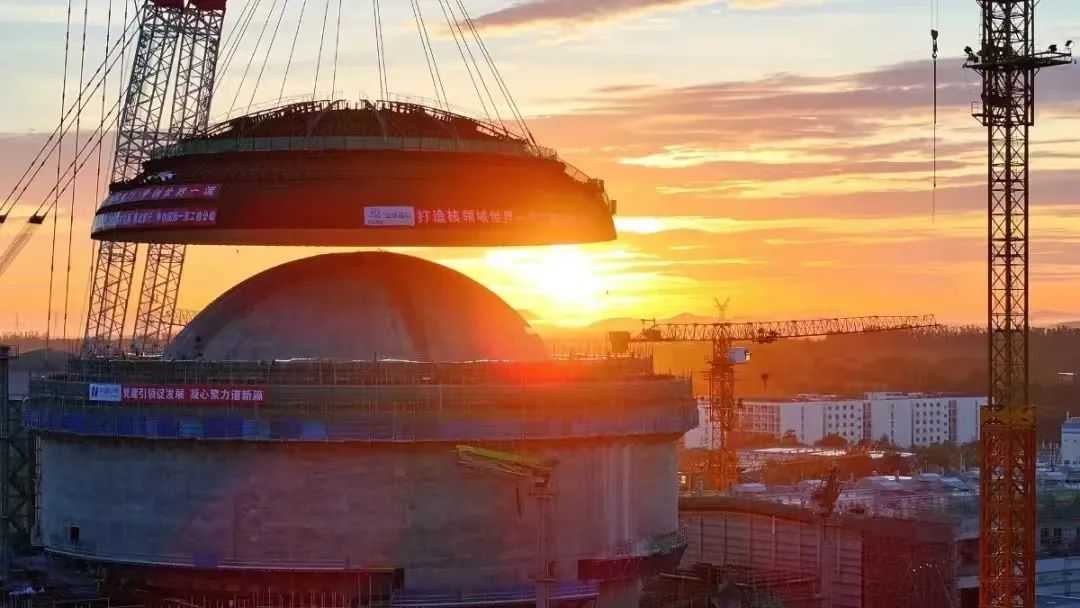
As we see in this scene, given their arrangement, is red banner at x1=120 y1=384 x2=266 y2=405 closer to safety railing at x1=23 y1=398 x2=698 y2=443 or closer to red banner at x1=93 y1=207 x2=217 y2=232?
safety railing at x1=23 y1=398 x2=698 y2=443

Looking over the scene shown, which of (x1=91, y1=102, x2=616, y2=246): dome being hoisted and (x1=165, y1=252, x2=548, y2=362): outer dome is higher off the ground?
(x1=91, y1=102, x2=616, y2=246): dome being hoisted

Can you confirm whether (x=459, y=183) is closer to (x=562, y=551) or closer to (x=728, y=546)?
(x=562, y=551)

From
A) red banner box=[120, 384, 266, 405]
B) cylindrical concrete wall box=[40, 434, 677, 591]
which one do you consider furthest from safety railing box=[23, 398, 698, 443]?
cylindrical concrete wall box=[40, 434, 677, 591]

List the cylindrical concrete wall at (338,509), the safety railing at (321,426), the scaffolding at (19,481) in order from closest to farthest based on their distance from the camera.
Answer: the safety railing at (321,426) → the cylindrical concrete wall at (338,509) → the scaffolding at (19,481)

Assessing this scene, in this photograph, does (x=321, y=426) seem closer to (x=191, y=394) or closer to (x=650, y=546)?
(x=191, y=394)

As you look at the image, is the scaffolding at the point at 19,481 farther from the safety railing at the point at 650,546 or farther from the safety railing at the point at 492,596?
the safety railing at the point at 650,546

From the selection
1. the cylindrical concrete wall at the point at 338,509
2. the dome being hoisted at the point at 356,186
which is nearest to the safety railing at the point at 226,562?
the cylindrical concrete wall at the point at 338,509

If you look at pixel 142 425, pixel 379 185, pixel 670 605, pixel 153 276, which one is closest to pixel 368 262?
pixel 379 185
